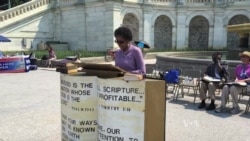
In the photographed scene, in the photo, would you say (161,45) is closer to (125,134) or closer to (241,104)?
(241,104)

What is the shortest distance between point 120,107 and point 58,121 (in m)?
3.96

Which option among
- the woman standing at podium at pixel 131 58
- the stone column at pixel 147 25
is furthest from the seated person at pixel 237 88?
the stone column at pixel 147 25

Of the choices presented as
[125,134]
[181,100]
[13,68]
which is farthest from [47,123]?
[13,68]

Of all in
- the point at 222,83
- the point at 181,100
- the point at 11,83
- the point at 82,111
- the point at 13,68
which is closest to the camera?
the point at 82,111

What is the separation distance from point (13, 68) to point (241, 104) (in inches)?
516

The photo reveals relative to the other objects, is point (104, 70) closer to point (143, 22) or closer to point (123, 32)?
point (123, 32)

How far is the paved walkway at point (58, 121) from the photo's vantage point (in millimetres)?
6570

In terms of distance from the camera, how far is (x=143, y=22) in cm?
3077

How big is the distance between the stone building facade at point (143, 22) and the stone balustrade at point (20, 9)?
0.82m

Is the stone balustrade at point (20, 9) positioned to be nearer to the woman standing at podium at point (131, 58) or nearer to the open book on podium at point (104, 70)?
the woman standing at podium at point (131, 58)

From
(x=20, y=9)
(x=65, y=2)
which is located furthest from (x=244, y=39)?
(x=20, y=9)

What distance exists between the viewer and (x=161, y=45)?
3428cm

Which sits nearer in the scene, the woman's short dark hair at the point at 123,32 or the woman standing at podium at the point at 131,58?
the woman's short dark hair at the point at 123,32

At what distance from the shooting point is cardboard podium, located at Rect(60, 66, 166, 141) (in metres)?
3.98
